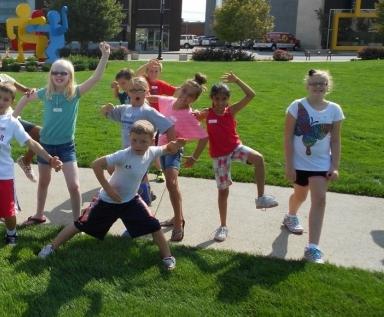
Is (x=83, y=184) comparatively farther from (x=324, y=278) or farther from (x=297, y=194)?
(x=324, y=278)

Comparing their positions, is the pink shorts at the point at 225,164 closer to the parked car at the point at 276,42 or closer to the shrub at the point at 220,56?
the shrub at the point at 220,56

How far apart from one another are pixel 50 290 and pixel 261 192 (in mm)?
1978

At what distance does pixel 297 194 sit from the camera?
16.2ft

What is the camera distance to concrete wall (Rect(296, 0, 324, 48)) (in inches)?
2386

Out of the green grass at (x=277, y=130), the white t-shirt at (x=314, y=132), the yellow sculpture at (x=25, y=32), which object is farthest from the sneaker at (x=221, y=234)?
the yellow sculpture at (x=25, y=32)

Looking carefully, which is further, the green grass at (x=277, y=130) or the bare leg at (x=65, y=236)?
the green grass at (x=277, y=130)

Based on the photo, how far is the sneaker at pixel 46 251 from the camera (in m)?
4.24

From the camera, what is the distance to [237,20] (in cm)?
4162

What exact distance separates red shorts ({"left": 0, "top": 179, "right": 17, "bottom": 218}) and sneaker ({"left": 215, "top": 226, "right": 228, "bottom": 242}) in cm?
176

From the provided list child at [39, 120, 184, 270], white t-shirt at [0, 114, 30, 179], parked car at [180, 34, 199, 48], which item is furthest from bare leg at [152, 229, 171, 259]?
parked car at [180, 34, 199, 48]

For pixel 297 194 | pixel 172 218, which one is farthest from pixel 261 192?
pixel 172 218

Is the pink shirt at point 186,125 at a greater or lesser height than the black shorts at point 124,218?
greater

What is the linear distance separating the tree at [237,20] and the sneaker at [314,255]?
39059 mm

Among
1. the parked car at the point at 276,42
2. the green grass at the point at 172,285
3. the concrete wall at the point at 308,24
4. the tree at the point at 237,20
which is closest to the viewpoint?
the green grass at the point at 172,285
